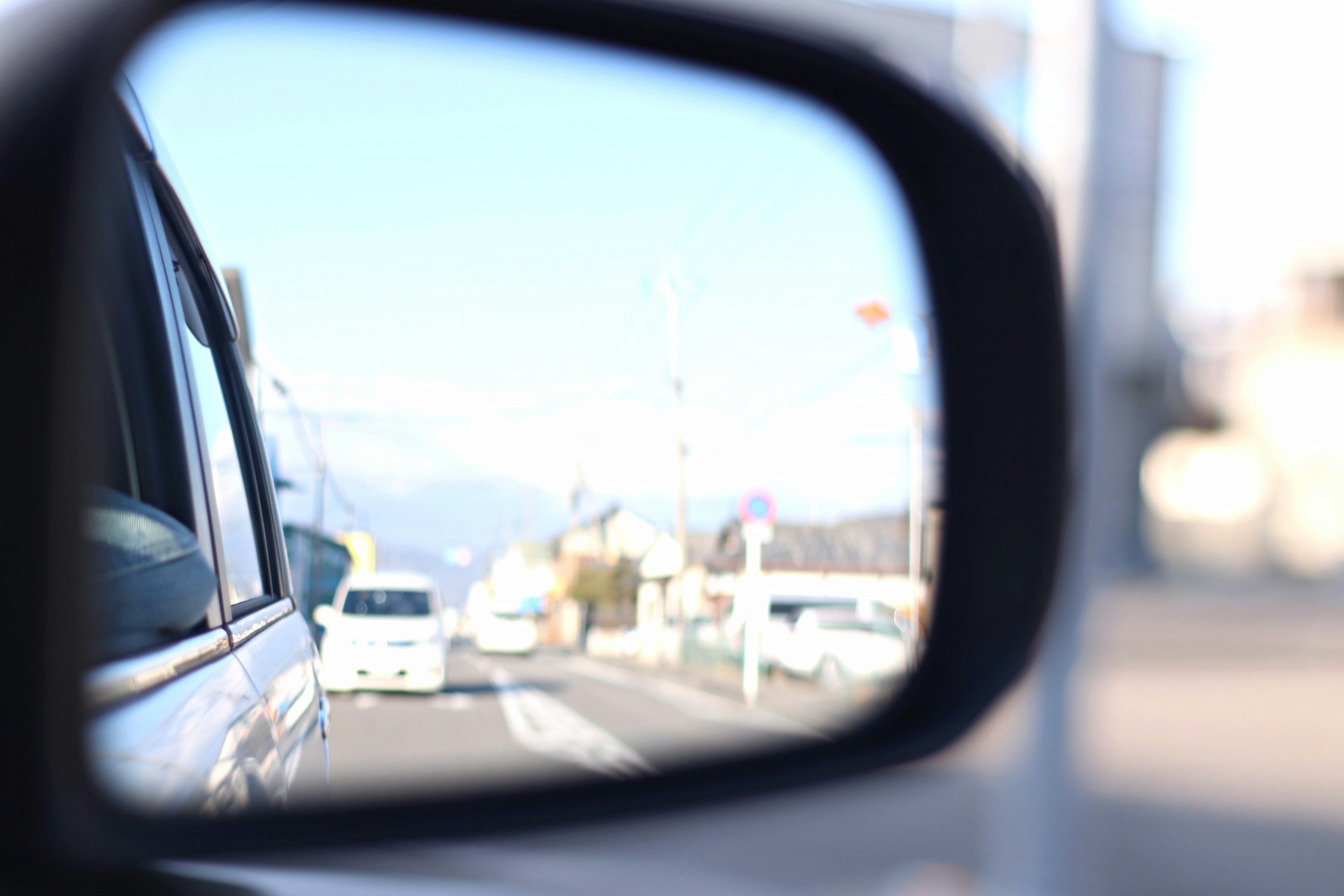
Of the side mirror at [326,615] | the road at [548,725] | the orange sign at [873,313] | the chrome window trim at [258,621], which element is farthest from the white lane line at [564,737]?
the orange sign at [873,313]

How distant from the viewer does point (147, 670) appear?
1124mm

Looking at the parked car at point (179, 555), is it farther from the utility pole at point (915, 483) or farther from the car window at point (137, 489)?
the utility pole at point (915, 483)

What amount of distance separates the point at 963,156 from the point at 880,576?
72 cm

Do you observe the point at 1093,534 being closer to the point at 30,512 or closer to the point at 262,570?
the point at 262,570

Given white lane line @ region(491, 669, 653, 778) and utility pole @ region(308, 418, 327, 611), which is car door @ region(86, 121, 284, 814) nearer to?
utility pole @ region(308, 418, 327, 611)

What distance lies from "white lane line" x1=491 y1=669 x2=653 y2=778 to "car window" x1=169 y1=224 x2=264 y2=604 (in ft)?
1.42

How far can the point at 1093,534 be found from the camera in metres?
5.25

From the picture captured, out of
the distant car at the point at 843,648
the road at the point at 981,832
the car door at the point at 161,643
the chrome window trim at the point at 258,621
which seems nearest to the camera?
the car door at the point at 161,643

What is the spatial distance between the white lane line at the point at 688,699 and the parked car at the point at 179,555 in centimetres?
40

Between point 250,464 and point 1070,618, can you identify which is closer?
point 250,464

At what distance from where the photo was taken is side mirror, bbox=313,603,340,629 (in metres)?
1.73

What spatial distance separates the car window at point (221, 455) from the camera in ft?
5.51

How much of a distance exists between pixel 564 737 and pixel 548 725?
0.25ft

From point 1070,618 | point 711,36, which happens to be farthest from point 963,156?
point 1070,618
